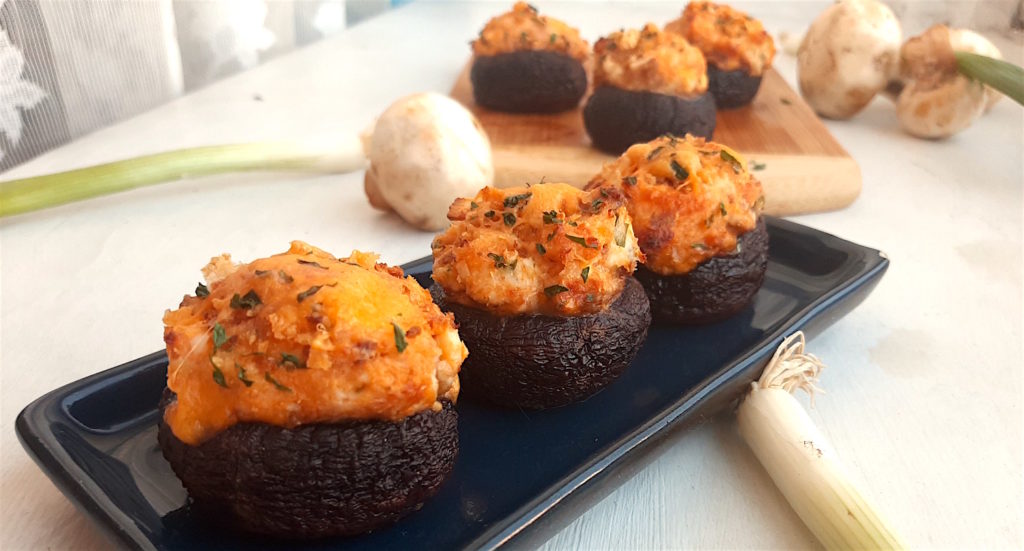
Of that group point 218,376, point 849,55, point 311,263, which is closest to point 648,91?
point 849,55

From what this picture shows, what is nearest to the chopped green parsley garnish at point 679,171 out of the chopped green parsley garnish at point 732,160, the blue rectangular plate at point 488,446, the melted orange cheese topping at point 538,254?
the chopped green parsley garnish at point 732,160

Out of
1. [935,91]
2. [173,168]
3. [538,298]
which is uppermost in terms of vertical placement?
Result: [538,298]

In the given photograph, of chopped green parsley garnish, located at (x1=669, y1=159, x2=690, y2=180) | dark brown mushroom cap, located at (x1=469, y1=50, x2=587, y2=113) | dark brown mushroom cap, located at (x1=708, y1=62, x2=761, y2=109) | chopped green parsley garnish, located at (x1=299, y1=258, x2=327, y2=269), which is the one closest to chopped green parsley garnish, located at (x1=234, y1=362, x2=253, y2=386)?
chopped green parsley garnish, located at (x1=299, y1=258, x2=327, y2=269)

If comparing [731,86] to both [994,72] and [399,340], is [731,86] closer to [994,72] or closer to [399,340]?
[994,72]

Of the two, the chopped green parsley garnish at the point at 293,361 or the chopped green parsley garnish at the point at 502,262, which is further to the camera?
the chopped green parsley garnish at the point at 502,262

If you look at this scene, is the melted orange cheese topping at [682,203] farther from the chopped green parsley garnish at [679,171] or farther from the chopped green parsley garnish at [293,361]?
the chopped green parsley garnish at [293,361]

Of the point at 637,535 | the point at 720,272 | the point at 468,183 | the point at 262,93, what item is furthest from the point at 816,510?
the point at 262,93
